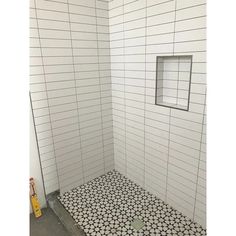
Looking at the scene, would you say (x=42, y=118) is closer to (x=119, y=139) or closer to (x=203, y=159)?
(x=119, y=139)

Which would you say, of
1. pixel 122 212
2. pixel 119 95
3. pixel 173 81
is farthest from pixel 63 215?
pixel 173 81

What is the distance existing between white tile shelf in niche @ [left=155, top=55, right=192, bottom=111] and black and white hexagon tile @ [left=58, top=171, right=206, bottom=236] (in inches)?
45.0

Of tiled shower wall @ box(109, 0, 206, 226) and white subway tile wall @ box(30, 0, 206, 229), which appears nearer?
tiled shower wall @ box(109, 0, 206, 226)

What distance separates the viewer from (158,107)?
2035mm

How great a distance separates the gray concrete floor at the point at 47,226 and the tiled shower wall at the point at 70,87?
0.90ft

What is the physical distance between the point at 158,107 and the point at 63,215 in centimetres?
154

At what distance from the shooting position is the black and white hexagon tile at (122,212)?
1885mm

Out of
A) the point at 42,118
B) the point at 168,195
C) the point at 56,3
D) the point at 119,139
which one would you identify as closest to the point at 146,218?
the point at 168,195

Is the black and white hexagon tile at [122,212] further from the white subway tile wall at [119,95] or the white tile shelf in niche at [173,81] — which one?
the white tile shelf in niche at [173,81]

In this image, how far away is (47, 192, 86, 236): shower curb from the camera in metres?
1.89

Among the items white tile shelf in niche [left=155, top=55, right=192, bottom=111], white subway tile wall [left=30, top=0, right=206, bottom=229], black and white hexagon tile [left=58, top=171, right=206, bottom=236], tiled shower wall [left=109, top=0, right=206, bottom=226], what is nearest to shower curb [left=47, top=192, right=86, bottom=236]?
black and white hexagon tile [left=58, top=171, right=206, bottom=236]

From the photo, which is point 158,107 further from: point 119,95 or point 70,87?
point 70,87

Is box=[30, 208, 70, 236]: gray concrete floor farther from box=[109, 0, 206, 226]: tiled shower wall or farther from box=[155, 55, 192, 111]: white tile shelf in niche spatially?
box=[155, 55, 192, 111]: white tile shelf in niche

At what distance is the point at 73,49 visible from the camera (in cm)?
215
